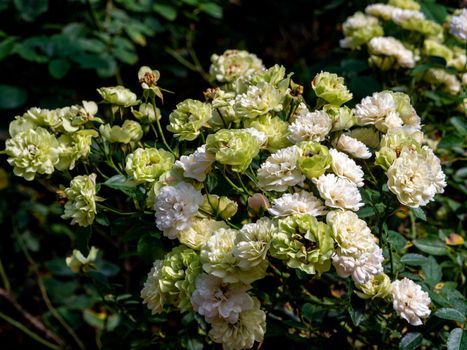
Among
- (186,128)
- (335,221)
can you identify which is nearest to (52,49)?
(186,128)

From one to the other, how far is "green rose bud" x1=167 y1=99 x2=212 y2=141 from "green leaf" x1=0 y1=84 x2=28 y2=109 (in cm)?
133

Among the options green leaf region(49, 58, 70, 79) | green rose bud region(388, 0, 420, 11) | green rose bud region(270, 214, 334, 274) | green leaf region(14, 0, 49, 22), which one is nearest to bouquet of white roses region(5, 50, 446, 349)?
green rose bud region(270, 214, 334, 274)

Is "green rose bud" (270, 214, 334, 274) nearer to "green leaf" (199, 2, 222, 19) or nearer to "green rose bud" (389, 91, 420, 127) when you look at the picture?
"green rose bud" (389, 91, 420, 127)

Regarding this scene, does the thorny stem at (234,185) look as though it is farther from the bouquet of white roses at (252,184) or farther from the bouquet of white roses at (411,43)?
the bouquet of white roses at (411,43)

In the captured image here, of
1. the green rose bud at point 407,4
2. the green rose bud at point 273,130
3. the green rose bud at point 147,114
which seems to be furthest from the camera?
the green rose bud at point 407,4

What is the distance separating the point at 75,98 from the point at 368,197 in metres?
2.01

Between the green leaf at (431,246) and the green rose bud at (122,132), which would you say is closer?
the green rose bud at (122,132)

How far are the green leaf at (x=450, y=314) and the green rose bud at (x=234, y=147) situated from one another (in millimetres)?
472

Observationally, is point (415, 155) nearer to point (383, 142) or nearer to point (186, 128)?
point (383, 142)

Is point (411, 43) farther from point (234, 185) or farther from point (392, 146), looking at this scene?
point (234, 185)

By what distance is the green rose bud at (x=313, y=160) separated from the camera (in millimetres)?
1110

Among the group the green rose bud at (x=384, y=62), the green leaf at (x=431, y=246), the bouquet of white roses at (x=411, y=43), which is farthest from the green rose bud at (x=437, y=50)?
the green leaf at (x=431, y=246)

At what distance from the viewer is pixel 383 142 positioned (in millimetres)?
1200

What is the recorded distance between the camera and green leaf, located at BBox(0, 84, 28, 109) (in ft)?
8.02
